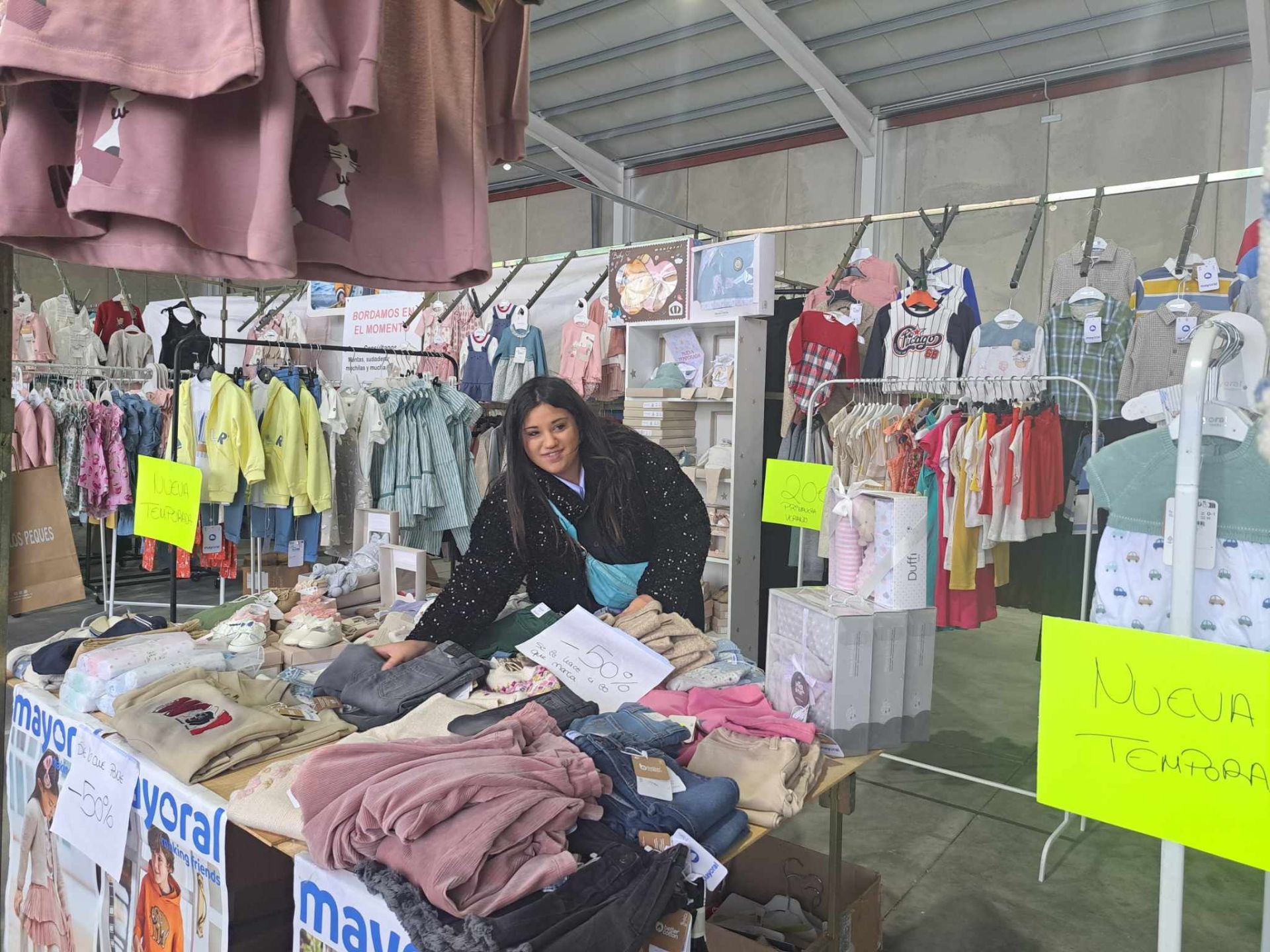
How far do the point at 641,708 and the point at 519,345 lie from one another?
4.45 metres

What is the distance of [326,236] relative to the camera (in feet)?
4.04

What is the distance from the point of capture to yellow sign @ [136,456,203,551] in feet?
7.46

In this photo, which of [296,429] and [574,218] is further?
[574,218]

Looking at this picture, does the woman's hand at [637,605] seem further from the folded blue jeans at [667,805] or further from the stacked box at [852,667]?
the folded blue jeans at [667,805]

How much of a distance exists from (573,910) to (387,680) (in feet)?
2.93

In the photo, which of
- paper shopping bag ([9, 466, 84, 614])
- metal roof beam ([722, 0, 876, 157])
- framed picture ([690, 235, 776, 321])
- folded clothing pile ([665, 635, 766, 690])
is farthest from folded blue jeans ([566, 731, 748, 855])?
metal roof beam ([722, 0, 876, 157])

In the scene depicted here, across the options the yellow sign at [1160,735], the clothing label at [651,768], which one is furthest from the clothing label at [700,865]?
the yellow sign at [1160,735]

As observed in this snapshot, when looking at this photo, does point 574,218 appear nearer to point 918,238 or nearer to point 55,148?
point 918,238

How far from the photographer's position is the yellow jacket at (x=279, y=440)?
16.3ft

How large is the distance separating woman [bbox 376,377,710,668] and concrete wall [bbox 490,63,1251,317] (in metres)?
4.89

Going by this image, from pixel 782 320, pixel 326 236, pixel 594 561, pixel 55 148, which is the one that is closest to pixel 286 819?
pixel 326 236

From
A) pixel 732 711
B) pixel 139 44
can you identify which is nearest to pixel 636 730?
pixel 732 711

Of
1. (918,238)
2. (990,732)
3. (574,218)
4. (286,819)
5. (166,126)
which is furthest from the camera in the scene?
(574,218)

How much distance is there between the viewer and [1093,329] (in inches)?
156
